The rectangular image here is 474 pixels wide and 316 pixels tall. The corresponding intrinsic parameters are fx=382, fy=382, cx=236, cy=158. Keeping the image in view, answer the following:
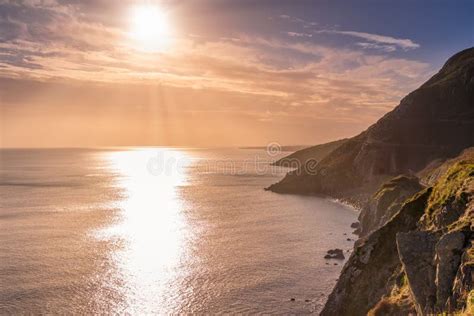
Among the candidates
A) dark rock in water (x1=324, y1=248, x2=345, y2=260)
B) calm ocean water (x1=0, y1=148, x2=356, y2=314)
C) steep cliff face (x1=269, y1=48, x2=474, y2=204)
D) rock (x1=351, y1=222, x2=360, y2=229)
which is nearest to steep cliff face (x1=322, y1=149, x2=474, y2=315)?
calm ocean water (x1=0, y1=148, x2=356, y2=314)

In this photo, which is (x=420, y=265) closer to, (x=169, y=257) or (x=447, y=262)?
(x=447, y=262)

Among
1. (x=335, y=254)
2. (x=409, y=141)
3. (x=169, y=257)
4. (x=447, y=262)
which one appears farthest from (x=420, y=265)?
(x=409, y=141)

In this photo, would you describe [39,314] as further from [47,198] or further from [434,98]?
[434,98]

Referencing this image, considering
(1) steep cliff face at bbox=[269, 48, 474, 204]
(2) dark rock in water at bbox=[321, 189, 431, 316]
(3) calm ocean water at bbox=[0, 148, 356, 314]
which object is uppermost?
(1) steep cliff face at bbox=[269, 48, 474, 204]

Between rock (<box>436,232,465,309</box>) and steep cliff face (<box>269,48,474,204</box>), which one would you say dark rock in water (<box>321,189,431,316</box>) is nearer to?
rock (<box>436,232,465,309</box>)

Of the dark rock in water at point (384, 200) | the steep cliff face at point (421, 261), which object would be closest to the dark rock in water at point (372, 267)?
the steep cliff face at point (421, 261)
